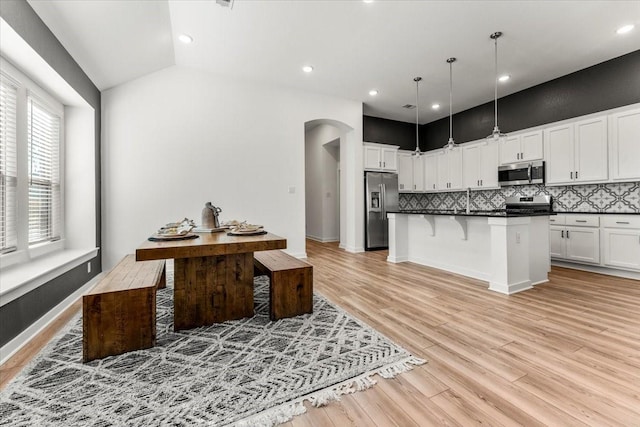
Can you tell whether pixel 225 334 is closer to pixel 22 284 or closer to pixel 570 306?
pixel 22 284

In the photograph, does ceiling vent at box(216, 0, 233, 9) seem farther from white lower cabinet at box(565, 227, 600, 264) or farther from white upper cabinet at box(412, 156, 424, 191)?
white lower cabinet at box(565, 227, 600, 264)

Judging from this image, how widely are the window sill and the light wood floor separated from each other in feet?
1.30

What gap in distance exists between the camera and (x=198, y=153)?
446 centimetres

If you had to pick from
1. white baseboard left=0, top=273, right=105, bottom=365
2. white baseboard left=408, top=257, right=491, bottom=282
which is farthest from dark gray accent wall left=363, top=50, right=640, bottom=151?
white baseboard left=0, top=273, right=105, bottom=365

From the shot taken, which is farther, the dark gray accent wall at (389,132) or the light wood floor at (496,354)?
the dark gray accent wall at (389,132)

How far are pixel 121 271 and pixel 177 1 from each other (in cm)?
276

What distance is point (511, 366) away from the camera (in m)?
1.71

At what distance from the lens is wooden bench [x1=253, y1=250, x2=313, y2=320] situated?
239 centimetres

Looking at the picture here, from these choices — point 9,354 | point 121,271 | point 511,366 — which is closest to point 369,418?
point 511,366

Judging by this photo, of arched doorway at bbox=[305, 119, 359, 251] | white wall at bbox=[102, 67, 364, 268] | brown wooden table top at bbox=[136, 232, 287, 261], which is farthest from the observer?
arched doorway at bbox=[305, 119, 359, 251]

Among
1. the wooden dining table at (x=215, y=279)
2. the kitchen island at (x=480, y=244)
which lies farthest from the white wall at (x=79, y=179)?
the kitchen island at (x=480, y=244)

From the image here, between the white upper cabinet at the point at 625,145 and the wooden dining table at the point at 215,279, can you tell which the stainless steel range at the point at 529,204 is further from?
the wooden dining table at the point at 215,279

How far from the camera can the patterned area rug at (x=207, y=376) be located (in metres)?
1.33

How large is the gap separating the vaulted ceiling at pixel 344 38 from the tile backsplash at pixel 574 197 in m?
1.86
